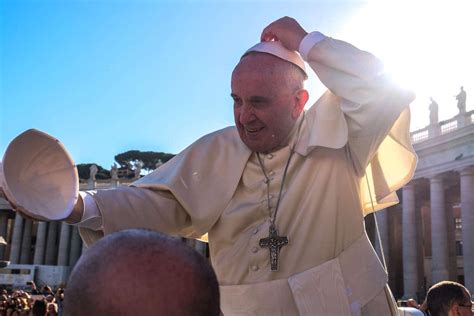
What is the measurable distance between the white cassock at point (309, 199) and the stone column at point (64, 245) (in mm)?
61792

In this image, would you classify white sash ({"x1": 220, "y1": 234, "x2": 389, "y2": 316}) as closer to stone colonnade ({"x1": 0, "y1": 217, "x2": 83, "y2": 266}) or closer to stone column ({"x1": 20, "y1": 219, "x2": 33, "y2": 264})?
stone colonnade ({"x1": 0, "y1": 217, "x2": 83, "y2": 266})

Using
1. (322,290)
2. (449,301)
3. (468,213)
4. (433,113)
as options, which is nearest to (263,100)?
(322,290)

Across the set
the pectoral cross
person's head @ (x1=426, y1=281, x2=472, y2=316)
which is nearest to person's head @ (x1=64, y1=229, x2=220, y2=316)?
the pectoral cross

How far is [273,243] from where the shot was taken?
3.15 meters

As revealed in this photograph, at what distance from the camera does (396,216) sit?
4888 cm

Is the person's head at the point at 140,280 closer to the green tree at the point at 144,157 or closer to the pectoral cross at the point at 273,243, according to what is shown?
the pectoral cross at the point at 273,243

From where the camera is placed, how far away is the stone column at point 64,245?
205ft

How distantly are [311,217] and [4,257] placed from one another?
260 feet

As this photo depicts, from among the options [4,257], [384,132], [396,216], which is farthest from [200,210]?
[4,257]

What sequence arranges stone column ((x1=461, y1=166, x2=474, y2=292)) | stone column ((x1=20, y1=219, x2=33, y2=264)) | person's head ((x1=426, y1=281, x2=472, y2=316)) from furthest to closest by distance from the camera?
stone column ((x1=20, y1=219, x2=33, y2=264)) → stone column ((x1=461, y1=166, x2=474, y2=292)) → person's head ((x1=426, y1=281, x2=472, y2=316))

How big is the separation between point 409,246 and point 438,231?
2.96m

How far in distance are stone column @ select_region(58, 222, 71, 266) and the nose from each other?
62.0 metres

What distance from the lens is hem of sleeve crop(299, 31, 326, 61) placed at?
3212mm

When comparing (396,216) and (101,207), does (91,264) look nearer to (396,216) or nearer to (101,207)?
(101,207)
